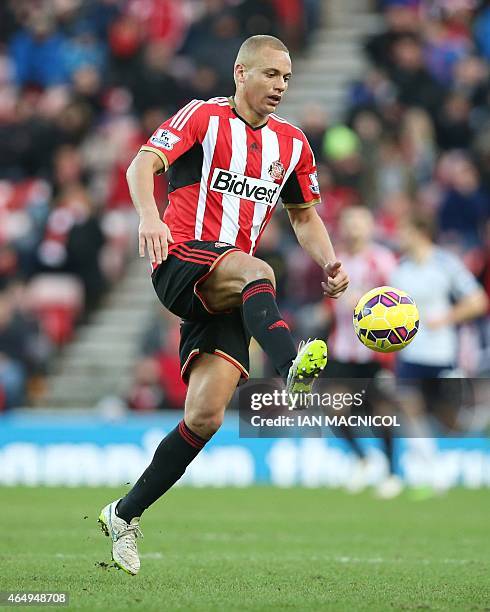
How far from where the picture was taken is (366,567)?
6.91m

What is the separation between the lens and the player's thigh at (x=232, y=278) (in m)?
5.86

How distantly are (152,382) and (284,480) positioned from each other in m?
2.11

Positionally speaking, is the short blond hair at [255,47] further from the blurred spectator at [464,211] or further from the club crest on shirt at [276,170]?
the blurred spectator at [464,211]

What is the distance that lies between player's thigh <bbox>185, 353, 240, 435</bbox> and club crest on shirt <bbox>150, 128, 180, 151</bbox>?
1.05 metres

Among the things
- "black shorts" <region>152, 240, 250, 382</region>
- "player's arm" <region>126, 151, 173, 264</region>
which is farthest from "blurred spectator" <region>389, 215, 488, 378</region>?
"player's arm" <region>126, 151, 173, 264</region>

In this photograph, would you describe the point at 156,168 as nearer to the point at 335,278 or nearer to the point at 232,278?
the point at 232,278

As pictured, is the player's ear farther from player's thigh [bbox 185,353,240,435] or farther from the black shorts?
player's thigh [bbox 185,353,240,435]

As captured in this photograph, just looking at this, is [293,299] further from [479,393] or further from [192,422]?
[192,422]

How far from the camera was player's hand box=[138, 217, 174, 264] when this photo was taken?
5.75 m

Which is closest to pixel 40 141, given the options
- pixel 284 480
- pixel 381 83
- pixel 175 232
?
pixel 381 83

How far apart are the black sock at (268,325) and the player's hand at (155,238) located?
0.41 metres

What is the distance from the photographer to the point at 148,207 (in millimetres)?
5902

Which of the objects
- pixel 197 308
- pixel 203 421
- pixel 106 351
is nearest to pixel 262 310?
pixel 197 308

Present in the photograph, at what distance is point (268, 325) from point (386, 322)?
715 mm
